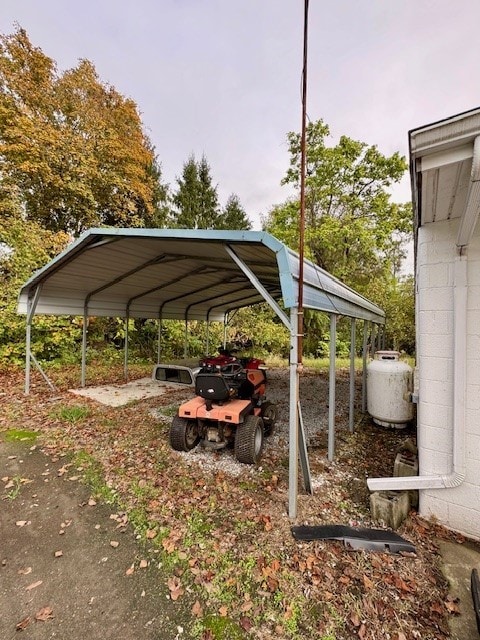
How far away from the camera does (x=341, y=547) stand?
2.21 metres

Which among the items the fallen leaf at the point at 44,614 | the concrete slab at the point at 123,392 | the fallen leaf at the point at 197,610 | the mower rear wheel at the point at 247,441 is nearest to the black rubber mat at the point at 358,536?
the fallen leaf at the point at 197,610

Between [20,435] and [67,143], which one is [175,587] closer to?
[20,435]

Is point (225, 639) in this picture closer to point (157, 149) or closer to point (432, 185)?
point (432, 185)

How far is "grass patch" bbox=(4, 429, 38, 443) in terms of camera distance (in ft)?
13.4

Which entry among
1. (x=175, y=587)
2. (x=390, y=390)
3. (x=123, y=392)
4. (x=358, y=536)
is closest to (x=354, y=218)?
(x=390, y=390)

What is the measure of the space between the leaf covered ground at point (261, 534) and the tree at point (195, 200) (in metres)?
14.8

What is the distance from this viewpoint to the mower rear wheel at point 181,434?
3703 millimetres

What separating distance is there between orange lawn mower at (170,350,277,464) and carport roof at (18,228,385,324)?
1.29 metres

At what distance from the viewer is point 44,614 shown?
1.74 meters

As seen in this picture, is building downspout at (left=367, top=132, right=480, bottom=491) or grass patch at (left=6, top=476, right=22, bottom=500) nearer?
building downspout at (left=367, top=132, right=480, bottom=491)

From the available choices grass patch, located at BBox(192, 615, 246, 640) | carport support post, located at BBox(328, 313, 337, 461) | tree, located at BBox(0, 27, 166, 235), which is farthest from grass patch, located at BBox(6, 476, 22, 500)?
tree, located at BBox(0, 27, 166, 235)

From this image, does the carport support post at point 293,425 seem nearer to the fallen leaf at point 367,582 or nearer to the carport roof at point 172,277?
Result: the carport roof at point 172,277

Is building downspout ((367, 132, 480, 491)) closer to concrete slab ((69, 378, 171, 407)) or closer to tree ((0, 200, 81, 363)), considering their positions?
concrete slab ((69, 378, 171, 407))

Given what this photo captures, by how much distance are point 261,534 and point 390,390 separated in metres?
3.16
